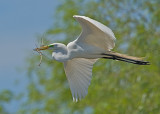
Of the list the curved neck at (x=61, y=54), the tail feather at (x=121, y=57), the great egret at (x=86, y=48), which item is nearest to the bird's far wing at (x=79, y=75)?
the great egret at (x=86, y=48)

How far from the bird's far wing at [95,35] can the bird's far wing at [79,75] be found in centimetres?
29

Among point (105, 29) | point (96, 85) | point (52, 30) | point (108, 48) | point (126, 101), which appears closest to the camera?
point (105, 29)

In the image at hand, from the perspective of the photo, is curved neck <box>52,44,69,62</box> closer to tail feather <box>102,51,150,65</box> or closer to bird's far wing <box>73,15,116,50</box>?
bird's far wing <box>73,15,116,50</box>

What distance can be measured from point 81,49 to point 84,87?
450mm

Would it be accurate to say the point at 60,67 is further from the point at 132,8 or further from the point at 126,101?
the point at 126,101

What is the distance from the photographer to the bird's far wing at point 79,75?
161 inches

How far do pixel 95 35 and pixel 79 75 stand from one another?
0.48 meters

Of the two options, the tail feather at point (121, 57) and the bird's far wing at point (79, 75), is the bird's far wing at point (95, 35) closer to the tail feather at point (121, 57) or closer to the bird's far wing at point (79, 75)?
the tail feather at point (121, 57)

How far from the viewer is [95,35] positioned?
149 inches

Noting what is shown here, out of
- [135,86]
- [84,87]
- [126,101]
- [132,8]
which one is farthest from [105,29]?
[132,8]

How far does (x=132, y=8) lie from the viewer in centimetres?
845

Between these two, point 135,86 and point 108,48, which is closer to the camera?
point 108,48

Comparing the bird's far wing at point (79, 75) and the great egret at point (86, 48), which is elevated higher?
the great egret at point (86, 48)

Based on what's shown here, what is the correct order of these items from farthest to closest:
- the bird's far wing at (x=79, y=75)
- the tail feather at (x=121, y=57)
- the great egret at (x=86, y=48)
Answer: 1. the bird's far wing at (x=79, y=75)
2. the tail feather at (x=121, y=57)
3. the great egret at (x=86, y=48)
